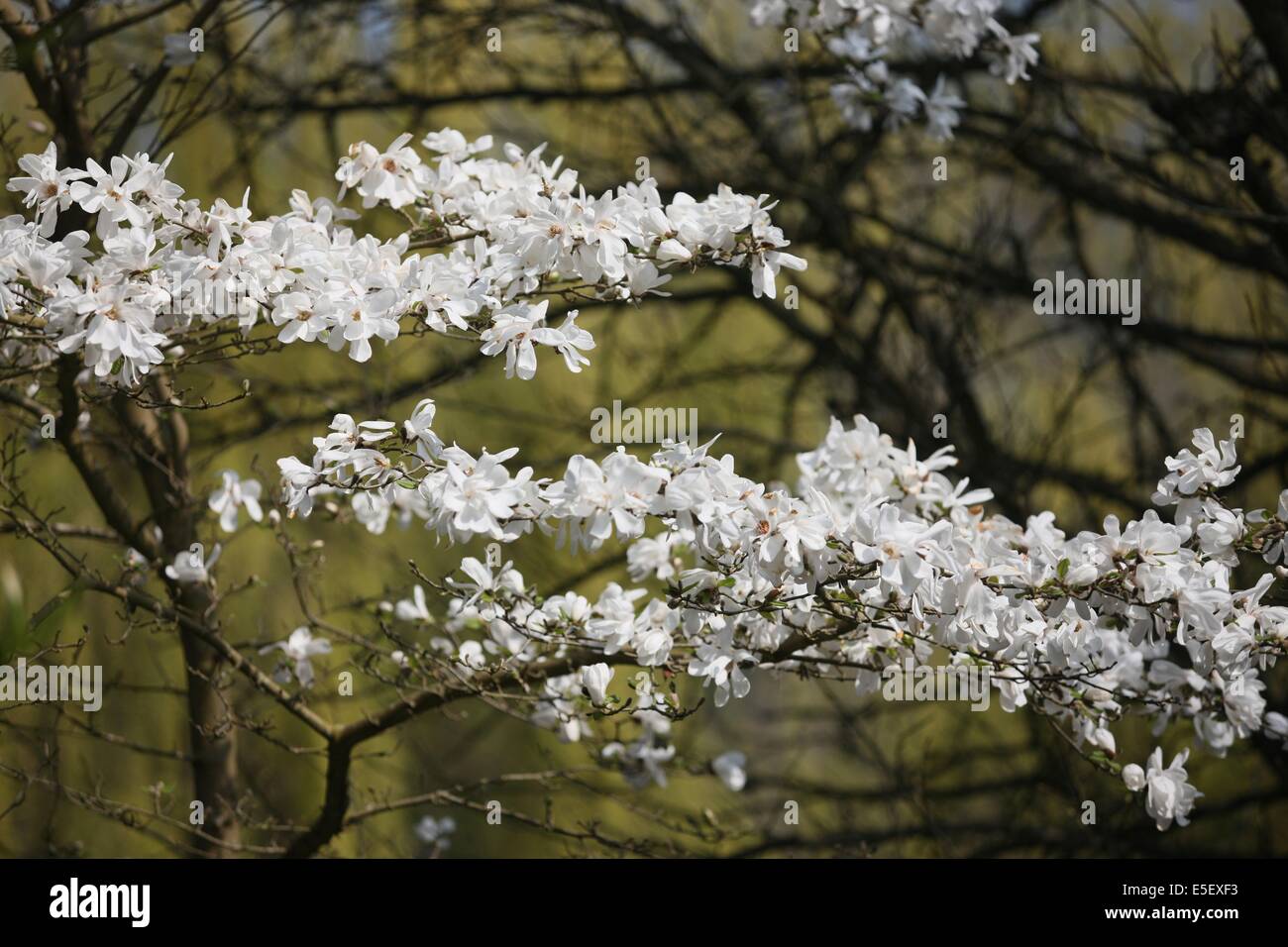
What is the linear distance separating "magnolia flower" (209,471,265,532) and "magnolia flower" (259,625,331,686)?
0.93 ft

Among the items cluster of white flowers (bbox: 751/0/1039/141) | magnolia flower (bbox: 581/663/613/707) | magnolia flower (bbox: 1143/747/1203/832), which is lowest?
magnolia flower (bbox: 1143/747/1203/832)

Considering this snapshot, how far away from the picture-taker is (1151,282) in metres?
4.69

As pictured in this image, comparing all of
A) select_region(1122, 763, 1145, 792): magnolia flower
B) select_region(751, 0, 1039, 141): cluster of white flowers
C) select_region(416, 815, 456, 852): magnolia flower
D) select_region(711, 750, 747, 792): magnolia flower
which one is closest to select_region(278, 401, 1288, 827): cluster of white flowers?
select_region(1122, 763, 1145, 792): magnolia flower

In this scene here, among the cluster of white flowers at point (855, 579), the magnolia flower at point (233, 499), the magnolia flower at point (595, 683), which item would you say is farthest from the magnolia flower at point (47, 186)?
the magnolia flower at point (595, 683)

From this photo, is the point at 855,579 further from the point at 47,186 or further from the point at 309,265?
the point at 47,186

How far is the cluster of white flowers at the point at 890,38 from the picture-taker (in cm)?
289

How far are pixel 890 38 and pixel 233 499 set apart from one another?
6.82ft

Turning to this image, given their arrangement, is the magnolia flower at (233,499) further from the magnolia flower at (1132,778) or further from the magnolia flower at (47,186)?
the magnolia flower at (1132,778)

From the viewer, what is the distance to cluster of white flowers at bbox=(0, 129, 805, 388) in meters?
1.81

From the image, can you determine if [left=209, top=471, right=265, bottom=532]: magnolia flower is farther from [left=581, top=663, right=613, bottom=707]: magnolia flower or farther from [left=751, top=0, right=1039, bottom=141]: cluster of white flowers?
[left=751, top=0, right=1039, bottom=141]: cluster of white flowers

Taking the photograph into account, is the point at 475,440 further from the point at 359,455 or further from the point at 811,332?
the point at 359,455

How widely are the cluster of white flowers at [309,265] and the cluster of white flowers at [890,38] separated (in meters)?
1.19

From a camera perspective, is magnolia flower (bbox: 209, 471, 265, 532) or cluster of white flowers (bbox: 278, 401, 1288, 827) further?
magnolia flower (bbox: 209, 471, 265, 532)

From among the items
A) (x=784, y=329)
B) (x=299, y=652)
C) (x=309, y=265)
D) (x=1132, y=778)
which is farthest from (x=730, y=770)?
(x=784, y=329)
